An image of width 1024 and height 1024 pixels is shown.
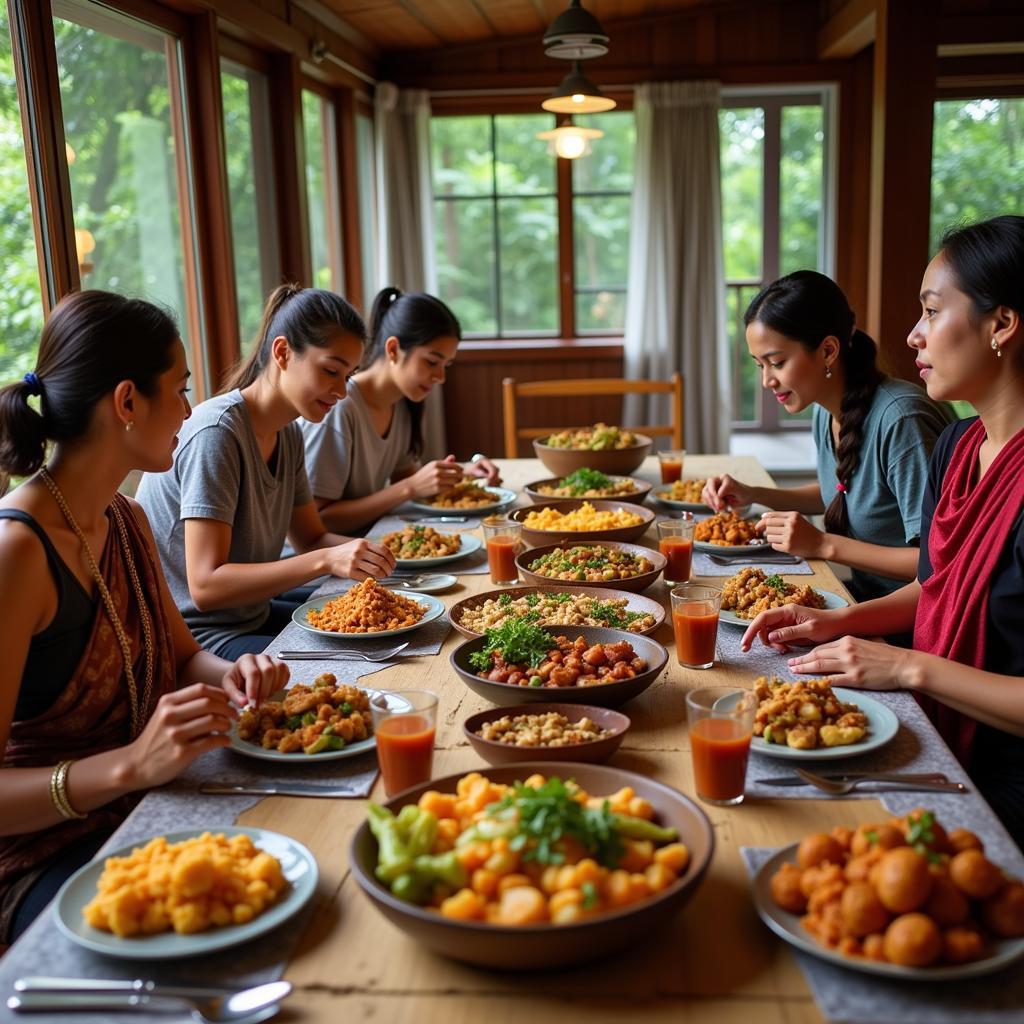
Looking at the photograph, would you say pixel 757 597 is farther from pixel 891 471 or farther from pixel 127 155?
pixel 127 155

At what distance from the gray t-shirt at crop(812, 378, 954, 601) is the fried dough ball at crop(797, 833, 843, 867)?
141cm

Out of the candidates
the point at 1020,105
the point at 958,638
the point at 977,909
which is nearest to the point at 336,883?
the point at 977,909

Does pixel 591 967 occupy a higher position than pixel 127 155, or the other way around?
pixel 127 155

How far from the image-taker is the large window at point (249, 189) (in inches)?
165

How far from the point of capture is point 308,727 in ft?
4.77

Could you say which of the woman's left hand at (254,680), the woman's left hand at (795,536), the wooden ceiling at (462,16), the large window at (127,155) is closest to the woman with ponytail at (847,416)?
the woman's left hand at (795,536)

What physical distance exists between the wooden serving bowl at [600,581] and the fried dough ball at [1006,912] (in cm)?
115

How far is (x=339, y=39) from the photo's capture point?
5.19m

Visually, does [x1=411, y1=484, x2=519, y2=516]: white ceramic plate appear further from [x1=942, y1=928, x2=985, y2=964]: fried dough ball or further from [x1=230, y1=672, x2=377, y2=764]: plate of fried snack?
[x1=942, y1=928, x2=985, y2=964]: fried dough ball

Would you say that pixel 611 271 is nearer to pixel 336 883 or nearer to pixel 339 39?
pixel 339 39

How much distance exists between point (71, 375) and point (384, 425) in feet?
6.32

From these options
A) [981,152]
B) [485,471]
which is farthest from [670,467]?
[981,152]

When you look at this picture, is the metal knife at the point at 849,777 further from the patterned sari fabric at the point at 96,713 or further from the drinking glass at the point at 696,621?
the patterned sari fabric at the point at 96,713

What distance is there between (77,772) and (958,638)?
1.37m
